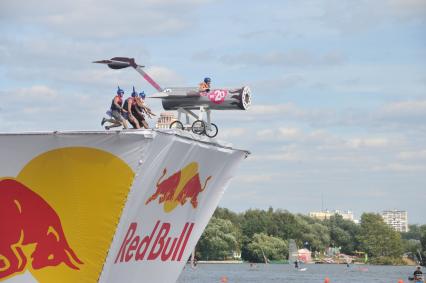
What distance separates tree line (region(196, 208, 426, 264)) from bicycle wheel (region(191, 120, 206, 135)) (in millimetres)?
111320

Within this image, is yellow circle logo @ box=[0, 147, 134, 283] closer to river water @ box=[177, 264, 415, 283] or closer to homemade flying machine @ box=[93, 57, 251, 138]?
homemade flying machine @ box=[93, 57, 251, 138]

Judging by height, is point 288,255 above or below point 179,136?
above

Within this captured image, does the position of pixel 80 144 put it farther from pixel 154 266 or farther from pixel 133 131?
pixel 154 266

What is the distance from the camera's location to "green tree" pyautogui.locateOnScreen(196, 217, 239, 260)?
137875 mm

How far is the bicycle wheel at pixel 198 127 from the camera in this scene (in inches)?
1038

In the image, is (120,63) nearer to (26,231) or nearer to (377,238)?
(26,231)

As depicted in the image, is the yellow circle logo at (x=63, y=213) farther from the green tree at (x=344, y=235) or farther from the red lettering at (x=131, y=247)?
the green tree at (x=344, y=235)

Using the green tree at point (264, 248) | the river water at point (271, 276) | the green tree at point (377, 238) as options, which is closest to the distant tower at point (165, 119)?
the river water at point (271, 276)

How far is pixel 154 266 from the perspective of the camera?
2583 centimetres

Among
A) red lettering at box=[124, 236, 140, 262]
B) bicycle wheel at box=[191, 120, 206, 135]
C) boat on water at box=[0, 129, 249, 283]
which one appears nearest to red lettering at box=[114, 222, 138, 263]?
boat on water at box=[0, 129, 249, 283]

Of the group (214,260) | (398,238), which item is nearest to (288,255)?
(214,260)

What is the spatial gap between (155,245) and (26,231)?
4.00m

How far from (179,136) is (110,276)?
373 centimetres

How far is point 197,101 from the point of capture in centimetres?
2650
